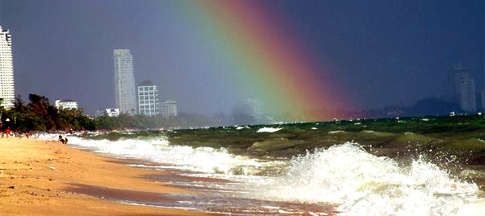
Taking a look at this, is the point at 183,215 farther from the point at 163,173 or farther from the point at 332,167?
the point at 163,173

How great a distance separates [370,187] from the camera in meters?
13.7

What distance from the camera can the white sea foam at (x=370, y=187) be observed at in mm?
10266

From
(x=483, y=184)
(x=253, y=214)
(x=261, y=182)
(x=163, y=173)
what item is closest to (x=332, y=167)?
(x=261, y=182)

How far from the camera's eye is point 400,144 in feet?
109

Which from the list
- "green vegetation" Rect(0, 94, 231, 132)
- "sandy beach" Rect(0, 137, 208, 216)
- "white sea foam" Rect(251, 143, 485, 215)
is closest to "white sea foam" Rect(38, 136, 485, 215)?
"white sea foam" Rect(251, 143, 485, 215)

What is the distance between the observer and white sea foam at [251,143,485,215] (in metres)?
10.3

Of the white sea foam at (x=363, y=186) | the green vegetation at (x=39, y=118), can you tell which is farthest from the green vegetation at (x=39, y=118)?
the white sea foam at (x=363, y=186)

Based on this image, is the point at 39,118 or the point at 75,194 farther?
the point at 39,118

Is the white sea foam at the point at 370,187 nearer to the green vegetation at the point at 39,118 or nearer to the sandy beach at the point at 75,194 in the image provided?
the sandy beach at the point at 75,194

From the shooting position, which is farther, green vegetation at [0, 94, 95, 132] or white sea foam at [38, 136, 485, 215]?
green vegetation at [0, 94, 95, 132]

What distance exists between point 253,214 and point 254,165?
12146mm

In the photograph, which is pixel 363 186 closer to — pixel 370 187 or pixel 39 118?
pixel 370 187

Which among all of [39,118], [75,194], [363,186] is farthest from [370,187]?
[39,118]

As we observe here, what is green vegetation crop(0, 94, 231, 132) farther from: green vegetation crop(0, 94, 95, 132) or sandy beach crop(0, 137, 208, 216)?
sandy beach crop(0, 137, 208, 216)
